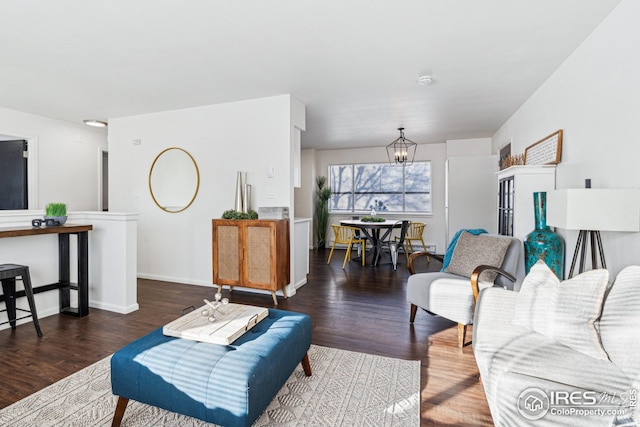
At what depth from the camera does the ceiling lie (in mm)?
2109

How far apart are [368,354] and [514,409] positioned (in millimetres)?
1230

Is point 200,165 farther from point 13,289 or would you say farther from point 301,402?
point 301,402

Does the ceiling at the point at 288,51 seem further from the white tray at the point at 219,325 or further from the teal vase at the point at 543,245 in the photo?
the white tray at the point at 219,325

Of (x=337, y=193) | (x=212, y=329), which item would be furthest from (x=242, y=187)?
(x=337, y=193)

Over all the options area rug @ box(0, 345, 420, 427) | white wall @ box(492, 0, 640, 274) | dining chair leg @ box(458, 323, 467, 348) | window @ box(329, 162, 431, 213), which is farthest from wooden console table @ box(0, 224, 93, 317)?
window @ box(329, 162, 431, 213)

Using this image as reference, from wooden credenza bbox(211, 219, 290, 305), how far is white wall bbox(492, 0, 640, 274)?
279 centimetres

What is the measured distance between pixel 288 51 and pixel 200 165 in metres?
2.20

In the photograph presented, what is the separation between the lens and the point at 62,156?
5062mm

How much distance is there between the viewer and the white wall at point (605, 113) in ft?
6.33

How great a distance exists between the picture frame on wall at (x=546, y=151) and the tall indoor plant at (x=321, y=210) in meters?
4.32

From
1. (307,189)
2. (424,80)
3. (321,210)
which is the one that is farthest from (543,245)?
(307,189)

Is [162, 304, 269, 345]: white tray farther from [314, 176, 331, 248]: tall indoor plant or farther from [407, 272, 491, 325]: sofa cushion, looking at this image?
[314, 176, 331, 248]: tall indoor plant

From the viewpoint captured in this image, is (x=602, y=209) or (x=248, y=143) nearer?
(x=602, y=209)

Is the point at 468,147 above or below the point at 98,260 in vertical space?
above
